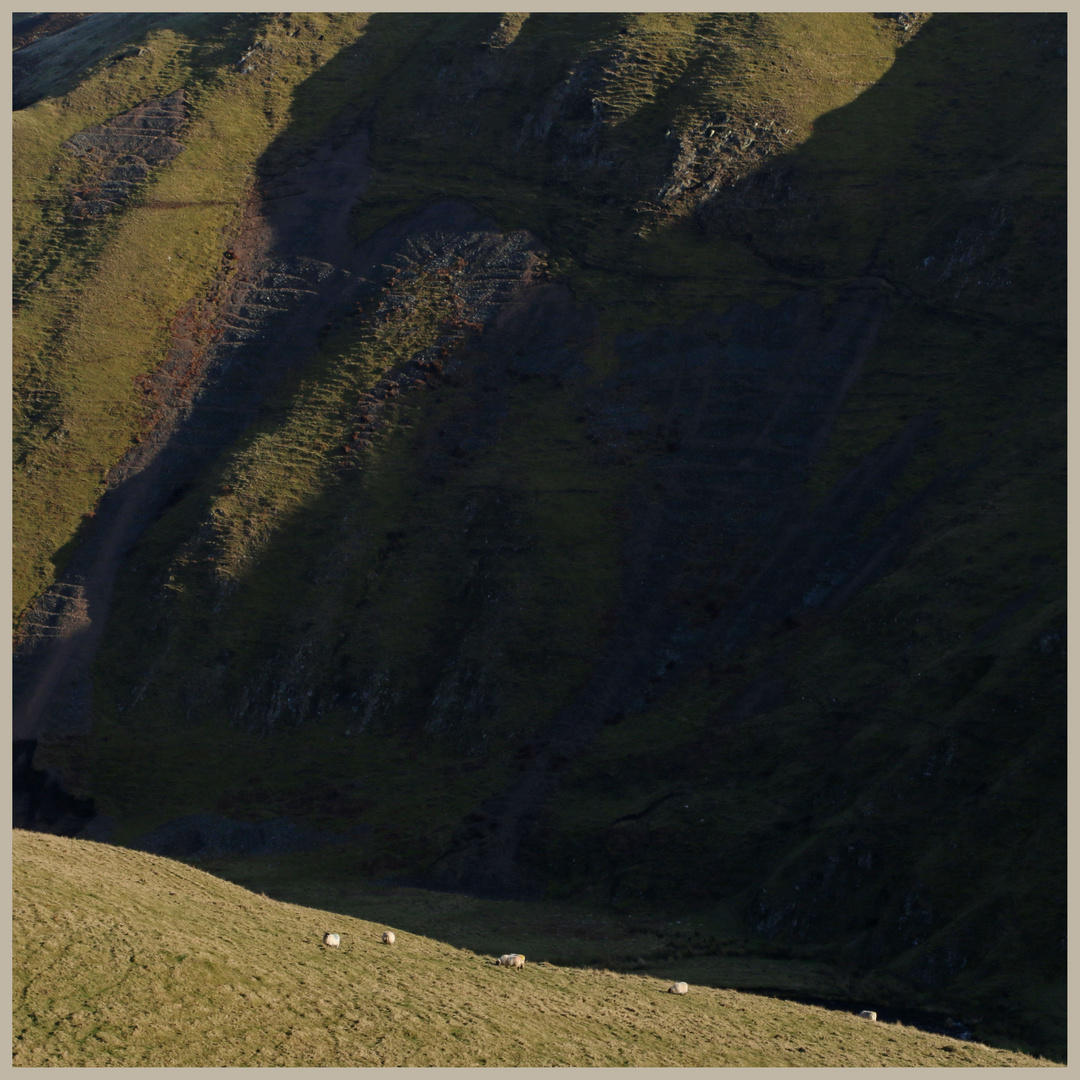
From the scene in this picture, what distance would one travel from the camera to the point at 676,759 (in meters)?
65.1

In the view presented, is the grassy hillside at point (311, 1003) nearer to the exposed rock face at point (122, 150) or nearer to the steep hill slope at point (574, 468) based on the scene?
the steep hill slope at point (574, 468)

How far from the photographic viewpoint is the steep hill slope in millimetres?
57969

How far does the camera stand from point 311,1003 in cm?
3259

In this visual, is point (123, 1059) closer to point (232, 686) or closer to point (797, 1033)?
point (797, 1033)

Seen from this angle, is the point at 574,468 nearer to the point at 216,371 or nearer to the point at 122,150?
the point at 216,371

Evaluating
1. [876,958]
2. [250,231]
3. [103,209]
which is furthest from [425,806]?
[103,209]

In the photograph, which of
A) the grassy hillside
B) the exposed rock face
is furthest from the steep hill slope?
the grassy hillside

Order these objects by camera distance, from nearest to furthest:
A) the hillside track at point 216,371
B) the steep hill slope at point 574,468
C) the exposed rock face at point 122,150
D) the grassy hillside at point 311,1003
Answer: the grassy hillside at point 311,1003, the steep hill slope at point 574,468, the hillside track at point 216,371, the exposed rock face at point 122,150

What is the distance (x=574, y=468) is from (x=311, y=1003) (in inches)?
2250

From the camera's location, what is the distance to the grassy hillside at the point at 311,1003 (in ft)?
96.8

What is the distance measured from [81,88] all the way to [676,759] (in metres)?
108

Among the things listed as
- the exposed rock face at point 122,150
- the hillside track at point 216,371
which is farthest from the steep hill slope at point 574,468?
the exposed rock face at point 122,150

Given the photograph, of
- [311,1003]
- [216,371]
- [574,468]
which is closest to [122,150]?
[216,371]

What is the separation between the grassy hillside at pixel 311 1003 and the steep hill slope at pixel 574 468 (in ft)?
36.6
